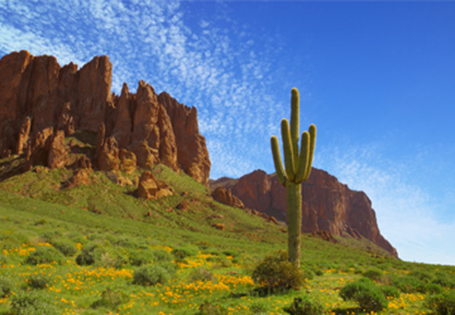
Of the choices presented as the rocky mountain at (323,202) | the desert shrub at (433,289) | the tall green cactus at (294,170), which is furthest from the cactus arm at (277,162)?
the rocky mountain at (323,202)

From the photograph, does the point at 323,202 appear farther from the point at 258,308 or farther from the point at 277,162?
the point at 258,308

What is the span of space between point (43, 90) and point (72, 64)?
49.0 ft

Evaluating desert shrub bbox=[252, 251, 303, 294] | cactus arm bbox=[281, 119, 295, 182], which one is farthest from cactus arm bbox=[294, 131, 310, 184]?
desert shrub bbox=[252, 251, 303, 294]

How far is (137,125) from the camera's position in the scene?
100 meters

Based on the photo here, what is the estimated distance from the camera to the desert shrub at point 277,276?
13.7 m

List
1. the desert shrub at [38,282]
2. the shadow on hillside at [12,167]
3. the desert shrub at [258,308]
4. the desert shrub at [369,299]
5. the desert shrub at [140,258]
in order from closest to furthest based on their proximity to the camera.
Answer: the desert shrub at [258,308]
the desert shrub at [369,299]
the desert shrub at [38,282]
the desert shrub at [140,258]
the shadow on hillside at [12,167]

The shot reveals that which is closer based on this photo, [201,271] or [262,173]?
[201,271]

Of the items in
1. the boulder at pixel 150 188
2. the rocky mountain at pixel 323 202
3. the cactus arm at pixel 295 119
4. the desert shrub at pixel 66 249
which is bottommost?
the desert shrub at pixel 66 249

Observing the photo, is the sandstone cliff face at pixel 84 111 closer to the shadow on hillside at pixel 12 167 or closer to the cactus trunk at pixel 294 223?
the shadow on hillside at pixel 12 167

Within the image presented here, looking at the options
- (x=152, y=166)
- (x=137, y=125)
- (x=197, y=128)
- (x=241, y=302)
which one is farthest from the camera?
(x=197, y=128)

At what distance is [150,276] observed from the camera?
14.4 meters

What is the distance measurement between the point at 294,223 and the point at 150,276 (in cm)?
758

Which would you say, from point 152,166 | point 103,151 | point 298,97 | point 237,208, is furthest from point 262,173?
point 298,97

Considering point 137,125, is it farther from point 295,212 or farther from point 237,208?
point 295,212
